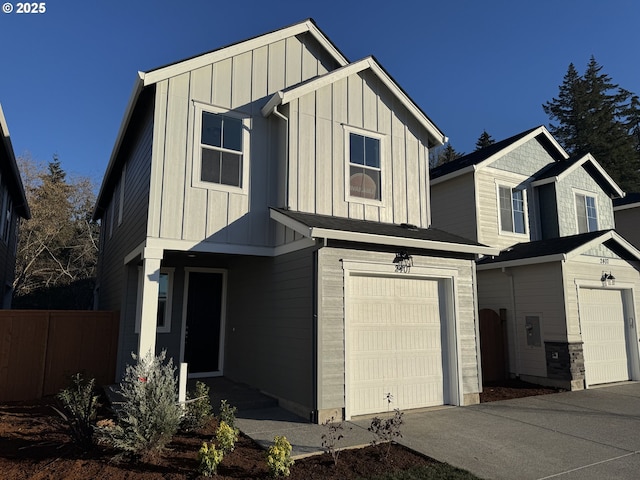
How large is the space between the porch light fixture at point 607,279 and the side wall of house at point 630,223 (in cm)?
973

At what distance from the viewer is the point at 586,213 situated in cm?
1472

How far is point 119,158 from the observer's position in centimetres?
1062

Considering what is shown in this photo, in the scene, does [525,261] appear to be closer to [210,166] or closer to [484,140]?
[210,166]

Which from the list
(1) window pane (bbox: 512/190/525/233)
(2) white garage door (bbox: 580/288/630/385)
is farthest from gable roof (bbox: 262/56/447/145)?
(2) white garage door (bbox: 580/288/630/385)

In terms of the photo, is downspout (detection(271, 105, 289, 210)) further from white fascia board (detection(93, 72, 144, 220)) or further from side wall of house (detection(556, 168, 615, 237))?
side wall of house (detection(556, 168, 615, 237))

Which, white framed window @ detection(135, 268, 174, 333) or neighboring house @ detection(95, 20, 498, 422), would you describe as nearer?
neighboring house @ detection(95, 20, 498, 422)

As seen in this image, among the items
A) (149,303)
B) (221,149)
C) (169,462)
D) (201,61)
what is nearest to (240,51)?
(201,61)

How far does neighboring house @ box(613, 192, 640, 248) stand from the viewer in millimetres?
18219

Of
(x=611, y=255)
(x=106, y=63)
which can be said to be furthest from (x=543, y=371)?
(x=106, y=63)

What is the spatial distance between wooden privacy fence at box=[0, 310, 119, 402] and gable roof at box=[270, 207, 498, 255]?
486 cm

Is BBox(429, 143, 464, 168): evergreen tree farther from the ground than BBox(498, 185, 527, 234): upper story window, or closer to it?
farther from the ground

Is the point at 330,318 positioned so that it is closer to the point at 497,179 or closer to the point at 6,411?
the point at 6,411

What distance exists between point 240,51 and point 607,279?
991 cm

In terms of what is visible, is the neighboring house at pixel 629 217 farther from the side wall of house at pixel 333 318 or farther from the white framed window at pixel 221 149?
the white framed window at pixel 221 149
